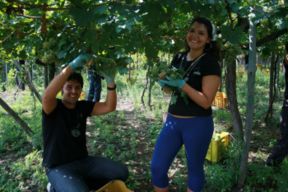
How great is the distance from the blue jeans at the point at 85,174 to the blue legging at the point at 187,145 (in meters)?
0.30

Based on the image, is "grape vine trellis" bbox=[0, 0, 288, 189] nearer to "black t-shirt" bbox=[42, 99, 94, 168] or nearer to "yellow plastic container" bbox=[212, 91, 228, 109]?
Answer: "black t-shirt" bbox=[42, 99, 94, 168]

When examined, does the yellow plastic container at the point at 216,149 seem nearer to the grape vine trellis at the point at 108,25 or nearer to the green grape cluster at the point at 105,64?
the grape vine trellis at the point at 108,25

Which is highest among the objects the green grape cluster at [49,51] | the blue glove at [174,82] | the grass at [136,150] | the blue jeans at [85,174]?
the green grape cluster at [49,51]

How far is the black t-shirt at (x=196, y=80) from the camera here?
103 inches

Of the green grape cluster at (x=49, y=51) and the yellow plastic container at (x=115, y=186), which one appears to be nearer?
the green grape cluster at (x=49, y=51)

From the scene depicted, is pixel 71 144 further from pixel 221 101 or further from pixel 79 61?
pixel 221 101

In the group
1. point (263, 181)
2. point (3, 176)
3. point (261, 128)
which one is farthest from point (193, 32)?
point (261, 128)

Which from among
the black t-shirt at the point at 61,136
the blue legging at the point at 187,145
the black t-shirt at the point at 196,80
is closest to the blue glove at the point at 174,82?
the black t-shirt at the point at 196,80

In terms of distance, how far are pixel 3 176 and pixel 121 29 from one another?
9.29 feet

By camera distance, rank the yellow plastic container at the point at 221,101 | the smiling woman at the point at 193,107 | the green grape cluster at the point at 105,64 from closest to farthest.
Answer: the green grape cluster at the point at 105,64 < the smiling woman at the point at 193,107 < the yellow plastic container at the point at 221,101

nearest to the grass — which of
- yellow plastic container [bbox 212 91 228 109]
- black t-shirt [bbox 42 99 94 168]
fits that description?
yellow plastic container [bbox 212 91 228 109]

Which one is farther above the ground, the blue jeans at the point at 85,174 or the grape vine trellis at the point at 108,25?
the grape vine trellis at the point at 108,25

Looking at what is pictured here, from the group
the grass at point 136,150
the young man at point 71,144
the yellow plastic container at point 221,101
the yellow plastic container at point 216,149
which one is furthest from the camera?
the yellow plastic container at point 221,101

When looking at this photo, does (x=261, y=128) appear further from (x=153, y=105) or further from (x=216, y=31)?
(x=216, y=31)
